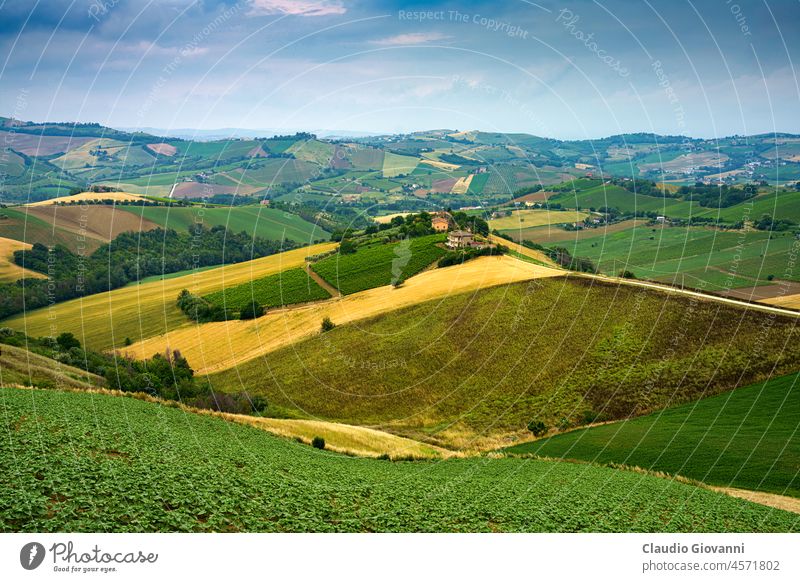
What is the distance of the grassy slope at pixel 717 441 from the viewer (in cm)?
3612

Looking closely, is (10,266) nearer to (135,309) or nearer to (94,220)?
(94,220)

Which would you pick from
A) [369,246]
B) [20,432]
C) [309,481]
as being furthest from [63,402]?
[369,246]

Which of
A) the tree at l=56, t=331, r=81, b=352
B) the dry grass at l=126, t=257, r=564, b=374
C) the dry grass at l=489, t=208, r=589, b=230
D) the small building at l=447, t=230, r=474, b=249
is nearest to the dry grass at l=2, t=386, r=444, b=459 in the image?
the dry grass at l=126, t=257, r=564, b=374

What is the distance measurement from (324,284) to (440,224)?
2877cm

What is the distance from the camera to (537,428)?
50312 mm

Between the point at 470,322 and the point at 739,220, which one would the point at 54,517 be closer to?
the point at 470,322

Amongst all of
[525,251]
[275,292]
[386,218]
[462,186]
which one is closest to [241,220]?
[386,218]

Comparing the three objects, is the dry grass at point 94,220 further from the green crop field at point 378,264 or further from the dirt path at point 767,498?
the dirt path at point 767,498

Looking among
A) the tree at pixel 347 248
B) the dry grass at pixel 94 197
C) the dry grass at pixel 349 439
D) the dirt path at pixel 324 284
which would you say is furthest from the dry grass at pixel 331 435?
the dry grass at pixel 94 197

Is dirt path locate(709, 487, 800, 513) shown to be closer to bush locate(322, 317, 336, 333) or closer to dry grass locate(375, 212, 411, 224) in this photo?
bush locate(322, 317, 336, 333)

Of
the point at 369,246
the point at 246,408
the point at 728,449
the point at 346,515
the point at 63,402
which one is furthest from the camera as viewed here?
the point at 369,246
